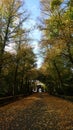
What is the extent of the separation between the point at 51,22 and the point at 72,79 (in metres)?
33.4

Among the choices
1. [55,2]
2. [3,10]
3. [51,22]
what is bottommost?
[55,2]

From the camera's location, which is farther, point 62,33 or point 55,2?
point 62,33

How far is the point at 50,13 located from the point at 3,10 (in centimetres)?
547

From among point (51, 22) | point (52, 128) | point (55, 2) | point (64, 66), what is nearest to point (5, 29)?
point (51, 22)

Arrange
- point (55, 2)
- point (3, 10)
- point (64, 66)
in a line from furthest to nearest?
point (64, 66) < point (3, 10) < point (55, 2)

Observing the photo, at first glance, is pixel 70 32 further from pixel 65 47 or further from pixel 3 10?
pixel 3 10

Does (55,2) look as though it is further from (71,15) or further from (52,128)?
(52,128)

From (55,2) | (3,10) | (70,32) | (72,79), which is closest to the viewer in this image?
(55,2)

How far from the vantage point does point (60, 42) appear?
27.3m

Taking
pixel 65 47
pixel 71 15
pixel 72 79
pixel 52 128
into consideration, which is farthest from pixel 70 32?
pixel 72 79

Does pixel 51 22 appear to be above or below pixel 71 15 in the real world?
above

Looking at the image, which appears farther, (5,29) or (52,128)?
(5,29)

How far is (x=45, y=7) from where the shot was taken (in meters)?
29.7

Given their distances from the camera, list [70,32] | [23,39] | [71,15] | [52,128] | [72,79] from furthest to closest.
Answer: [72,79] < [23,39] < [70,32] < [71,15] < [52,128]
